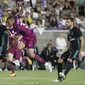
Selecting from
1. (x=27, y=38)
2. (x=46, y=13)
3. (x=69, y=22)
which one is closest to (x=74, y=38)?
(x=69, y=22)

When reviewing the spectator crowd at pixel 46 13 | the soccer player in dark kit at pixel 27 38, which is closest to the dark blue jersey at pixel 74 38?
the soccer player in dark kit at pixel 27 38

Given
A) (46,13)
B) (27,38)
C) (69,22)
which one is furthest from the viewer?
(46,13)

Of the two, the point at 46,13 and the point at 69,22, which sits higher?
the point at 69,22

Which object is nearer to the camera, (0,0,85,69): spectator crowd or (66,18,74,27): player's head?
(66,18,74,27): player's head

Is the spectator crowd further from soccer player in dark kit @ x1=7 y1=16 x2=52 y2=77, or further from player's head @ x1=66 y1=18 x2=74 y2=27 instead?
player's head @ x1=66 y1=18 x2=74 y2=27

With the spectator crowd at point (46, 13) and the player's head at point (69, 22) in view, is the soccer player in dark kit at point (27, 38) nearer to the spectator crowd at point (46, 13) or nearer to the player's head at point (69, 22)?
the spectator crowd at point (46, 13)

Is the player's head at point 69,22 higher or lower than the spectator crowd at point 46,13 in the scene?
higher

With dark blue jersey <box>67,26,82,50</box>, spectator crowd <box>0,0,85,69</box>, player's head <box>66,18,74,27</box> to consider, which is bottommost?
spectator crowd <box>0,0,85,69</box>

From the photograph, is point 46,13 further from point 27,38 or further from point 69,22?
point 69,22

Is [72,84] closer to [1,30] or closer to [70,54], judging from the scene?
[70,54]

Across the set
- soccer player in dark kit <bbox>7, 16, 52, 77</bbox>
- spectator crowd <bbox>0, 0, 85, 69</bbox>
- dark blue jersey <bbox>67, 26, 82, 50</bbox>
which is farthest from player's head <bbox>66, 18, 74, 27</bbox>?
spectator crowd <bbox>0, 0, 85, 69</bbox>

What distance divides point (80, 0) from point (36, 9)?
287 centimetres

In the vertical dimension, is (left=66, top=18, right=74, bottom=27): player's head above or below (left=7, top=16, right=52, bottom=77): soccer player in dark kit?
above

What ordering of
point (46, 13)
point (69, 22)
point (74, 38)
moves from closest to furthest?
1. point (69, 22)
2. point (74, 38)
3. point (46, 13)
